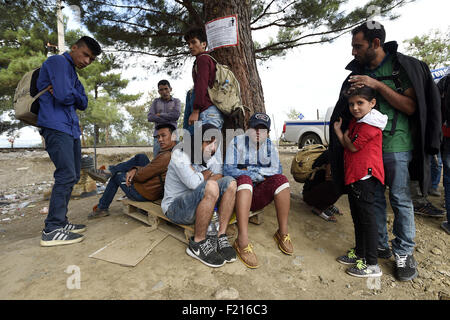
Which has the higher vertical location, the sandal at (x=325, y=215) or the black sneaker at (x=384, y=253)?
the sandal at (x=325, y=215)

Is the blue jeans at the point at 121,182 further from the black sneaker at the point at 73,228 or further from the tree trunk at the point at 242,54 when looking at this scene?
the tree trunk at the point at 242,54

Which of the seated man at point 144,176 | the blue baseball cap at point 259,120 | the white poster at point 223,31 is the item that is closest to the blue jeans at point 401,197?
the blue baseball cap at point 259,120

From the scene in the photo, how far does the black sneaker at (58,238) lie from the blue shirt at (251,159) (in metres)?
1.72

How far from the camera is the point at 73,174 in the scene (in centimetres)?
262

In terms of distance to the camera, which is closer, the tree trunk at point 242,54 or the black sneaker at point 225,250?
the black sneaker at point 225,250

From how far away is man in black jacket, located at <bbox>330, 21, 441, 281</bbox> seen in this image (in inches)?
80.1

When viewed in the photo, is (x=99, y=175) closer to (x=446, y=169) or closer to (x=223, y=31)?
(x=223, y=31)

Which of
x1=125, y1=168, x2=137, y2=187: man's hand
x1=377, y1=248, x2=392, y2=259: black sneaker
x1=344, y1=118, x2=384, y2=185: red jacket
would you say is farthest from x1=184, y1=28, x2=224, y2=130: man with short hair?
x1=377, y1=248, x2=392, y2=259: black sneaker

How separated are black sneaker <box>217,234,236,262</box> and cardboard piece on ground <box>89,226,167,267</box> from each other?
63cm

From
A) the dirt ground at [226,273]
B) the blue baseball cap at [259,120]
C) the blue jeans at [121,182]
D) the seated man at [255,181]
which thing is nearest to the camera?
the dirt ground at [226,273]

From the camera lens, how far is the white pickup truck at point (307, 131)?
8.75 metres

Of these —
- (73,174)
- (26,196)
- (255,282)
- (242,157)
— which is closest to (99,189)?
(26,196)

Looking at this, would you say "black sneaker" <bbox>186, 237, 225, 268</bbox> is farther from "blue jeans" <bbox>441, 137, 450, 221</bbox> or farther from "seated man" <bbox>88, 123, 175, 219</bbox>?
"blue jeans" <bbox>441, 137, 450, 221</bbox>

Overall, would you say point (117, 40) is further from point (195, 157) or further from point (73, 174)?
point (195, 157)
